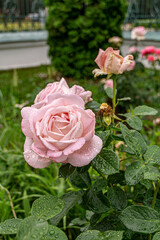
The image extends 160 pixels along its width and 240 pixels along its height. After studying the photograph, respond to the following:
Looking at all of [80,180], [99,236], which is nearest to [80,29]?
[80,180]

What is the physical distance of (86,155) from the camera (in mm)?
491

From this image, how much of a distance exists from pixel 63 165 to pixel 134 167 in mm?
160

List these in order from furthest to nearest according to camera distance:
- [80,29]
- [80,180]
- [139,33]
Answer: [80,29] → [139,33] → [80,180]

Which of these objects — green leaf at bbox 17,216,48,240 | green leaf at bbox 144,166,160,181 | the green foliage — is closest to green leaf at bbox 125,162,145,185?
green leaf at bbox 144,166,160,181

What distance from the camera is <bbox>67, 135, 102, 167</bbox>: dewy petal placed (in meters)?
0.48

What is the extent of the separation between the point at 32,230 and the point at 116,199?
0.32 m

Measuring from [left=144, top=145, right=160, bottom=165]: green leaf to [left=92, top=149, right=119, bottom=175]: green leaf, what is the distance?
10 centimetres

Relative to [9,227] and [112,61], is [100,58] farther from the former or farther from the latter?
[9,227]

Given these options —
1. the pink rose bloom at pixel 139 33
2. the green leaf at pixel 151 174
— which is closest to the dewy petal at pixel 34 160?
the green leaf at pixel 151 174

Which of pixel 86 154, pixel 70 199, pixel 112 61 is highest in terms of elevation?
pixel 112 61

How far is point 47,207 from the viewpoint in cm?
52

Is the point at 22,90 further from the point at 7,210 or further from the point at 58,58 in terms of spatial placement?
the point at 7,210

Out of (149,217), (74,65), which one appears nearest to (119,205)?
(149,217)

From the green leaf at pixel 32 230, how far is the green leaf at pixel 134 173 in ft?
0.74
